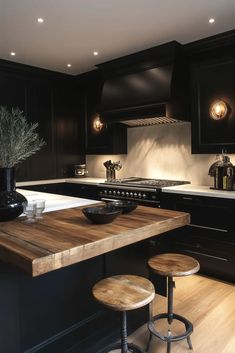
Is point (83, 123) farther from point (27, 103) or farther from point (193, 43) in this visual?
point (193, 43)

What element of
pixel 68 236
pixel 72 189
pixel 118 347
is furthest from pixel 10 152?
pixel 72 189

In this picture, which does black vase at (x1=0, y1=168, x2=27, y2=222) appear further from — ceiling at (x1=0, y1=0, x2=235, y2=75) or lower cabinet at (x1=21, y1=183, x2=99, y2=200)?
lower cabinet at (x1=21, y1=183, x2=99, y2=200)

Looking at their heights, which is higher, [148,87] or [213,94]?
[148,87]

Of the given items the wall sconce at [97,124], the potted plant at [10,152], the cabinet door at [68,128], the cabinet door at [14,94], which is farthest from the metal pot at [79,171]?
the potted plant at [10,152]

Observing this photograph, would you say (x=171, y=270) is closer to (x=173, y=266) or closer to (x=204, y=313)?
(x=173, y=266)

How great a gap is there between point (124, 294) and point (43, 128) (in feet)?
11.7

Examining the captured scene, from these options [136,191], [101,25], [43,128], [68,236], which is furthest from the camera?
[43,128]

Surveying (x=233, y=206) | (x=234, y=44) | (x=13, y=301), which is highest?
Answer: (x=234, y=44)

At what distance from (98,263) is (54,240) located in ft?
2.16

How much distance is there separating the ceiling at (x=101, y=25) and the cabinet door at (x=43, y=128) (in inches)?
25.0

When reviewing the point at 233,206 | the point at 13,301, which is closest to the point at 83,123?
the point at 233,206

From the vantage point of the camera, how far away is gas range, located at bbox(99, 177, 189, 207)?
3.54 meters

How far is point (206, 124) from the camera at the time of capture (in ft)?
11.4

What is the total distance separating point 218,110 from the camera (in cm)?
334
